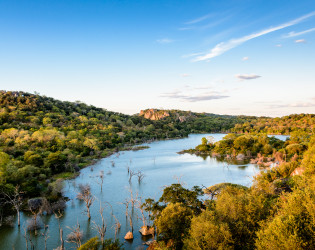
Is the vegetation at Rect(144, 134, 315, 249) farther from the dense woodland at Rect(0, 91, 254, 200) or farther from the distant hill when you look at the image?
the distant hill

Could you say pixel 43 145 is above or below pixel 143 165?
above

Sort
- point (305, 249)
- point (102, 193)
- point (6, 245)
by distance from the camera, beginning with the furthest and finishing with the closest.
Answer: point (102, 193)
point (6, 245)
point (305, 249)

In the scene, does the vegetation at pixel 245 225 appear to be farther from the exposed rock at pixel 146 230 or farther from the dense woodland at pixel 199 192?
the exposed rock at pixel 146 230

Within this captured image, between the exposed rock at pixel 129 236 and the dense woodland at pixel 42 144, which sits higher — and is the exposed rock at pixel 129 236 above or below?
below

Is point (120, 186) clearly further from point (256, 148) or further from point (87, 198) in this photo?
point (256, 148)

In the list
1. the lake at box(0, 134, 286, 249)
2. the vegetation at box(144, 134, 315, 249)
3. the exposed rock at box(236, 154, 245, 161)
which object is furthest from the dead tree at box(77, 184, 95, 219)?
the exposed rock at box(236, 154, 245, 161)

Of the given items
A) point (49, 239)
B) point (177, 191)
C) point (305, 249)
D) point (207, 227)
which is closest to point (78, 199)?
point (49, 239)

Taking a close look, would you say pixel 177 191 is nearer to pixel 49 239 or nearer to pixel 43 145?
pixel 49 239

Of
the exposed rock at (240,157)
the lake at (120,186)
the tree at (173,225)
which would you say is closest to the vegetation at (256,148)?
the exposed rock at (240,157)
